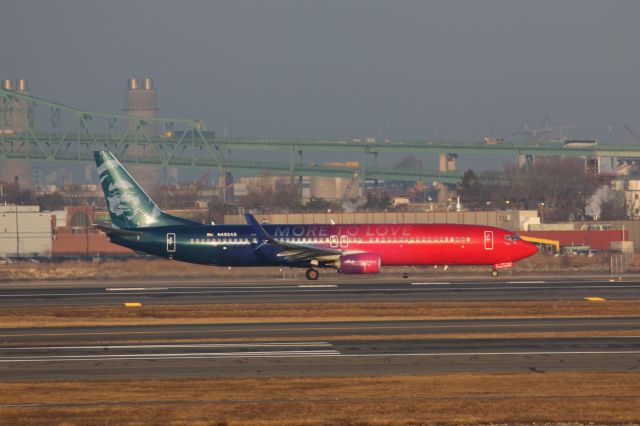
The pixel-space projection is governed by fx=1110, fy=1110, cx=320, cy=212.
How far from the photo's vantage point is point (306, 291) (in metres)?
53.1

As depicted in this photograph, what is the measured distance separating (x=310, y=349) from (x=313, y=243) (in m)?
27.3

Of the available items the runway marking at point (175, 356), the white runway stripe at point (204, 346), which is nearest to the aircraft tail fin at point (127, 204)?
the white runway stripe at point (204, 346)

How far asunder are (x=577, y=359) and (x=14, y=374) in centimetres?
1519

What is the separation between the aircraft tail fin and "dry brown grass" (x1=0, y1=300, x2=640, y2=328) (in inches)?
635

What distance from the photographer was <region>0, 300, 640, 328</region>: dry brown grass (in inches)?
1636

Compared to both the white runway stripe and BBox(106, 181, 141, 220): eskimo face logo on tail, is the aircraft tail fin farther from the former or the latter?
the white runway stripe

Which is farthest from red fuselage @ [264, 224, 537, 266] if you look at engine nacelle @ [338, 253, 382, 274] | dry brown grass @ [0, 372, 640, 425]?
dry brown grass @ [0, 372, 640, 425]

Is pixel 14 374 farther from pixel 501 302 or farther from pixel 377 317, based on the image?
pixel 501 302

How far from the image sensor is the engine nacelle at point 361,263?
195ft

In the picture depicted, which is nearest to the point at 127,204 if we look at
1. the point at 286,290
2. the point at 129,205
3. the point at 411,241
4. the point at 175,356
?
the point at 129,205

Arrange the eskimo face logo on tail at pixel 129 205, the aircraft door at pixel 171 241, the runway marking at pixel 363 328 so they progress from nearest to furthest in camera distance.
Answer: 1. the runway marking at pixel 363 328
2. the aircraft door at pixel 171 241
3. the eskimo face logo on tail at pixel 129 205

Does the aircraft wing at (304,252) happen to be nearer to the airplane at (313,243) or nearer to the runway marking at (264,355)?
the airplane at (313,243)

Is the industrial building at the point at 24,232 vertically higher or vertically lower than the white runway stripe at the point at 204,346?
higher

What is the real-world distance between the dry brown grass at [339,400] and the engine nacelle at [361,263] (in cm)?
3145
